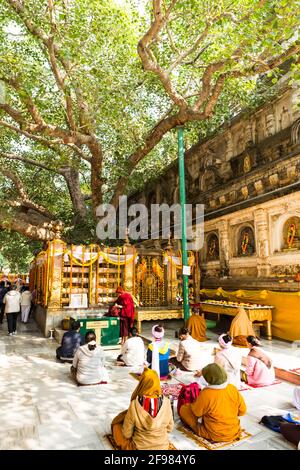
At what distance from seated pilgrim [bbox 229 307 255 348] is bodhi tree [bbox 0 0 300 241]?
663cm

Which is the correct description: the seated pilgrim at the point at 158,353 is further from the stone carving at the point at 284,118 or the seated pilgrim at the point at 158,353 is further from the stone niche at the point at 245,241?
the stone carving at the point at 284,118

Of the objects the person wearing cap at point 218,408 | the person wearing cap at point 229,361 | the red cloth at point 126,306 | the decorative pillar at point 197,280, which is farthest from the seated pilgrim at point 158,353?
the decorative pillar at point 197,280

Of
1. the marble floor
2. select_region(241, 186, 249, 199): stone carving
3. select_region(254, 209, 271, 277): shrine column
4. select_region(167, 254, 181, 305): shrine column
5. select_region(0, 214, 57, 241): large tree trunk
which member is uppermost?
select_region(241, 186, 249, 199): stone carving

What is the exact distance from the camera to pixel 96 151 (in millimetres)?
12977

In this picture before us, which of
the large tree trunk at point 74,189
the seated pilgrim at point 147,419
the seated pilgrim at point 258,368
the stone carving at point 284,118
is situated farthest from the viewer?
the large tree trunk at point 74,189

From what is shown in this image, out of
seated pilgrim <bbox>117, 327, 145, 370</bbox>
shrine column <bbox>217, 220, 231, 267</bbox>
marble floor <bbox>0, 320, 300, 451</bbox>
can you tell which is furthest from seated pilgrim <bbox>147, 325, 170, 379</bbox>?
shrine column <bbox>217, 220, 231, 267</bbox>

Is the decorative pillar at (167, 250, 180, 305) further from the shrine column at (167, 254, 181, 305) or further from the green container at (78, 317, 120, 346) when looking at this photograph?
the green container at (78, 317, 120, 346)

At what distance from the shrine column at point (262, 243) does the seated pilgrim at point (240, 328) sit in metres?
2.26

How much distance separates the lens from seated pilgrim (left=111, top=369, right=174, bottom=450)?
3449 mm

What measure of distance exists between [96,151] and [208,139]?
5313 mm

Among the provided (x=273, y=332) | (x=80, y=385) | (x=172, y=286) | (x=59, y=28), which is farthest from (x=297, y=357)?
(x=59, y=28)

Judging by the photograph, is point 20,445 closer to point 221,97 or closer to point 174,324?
point 174,324

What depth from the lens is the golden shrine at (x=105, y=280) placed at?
35.7 ft

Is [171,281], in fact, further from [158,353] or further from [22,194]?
[22,194]
